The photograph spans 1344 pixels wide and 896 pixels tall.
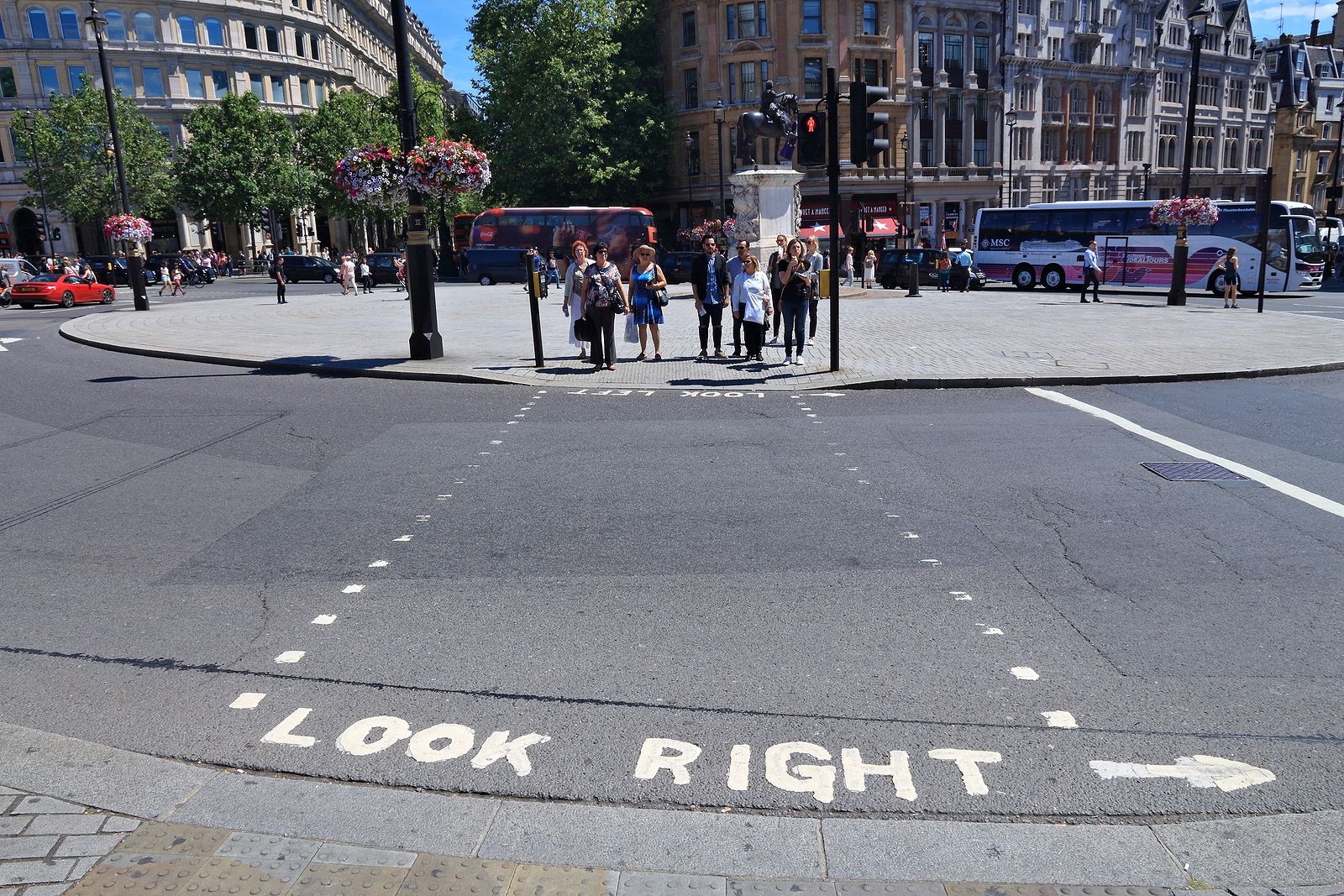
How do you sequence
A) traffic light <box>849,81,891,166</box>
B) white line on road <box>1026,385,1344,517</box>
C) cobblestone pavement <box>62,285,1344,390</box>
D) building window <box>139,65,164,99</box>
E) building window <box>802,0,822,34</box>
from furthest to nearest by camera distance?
building window <box>139,65,164,99</box>, building window <box>802,0,822,34</box>, cobblestone pavement <box>62,285,1344,390</box>, traffic light <box>849,81,891,166</box>, white line on road <box>1026,385,1344,517</box>

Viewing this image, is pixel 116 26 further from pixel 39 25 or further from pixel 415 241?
pixel 415 241

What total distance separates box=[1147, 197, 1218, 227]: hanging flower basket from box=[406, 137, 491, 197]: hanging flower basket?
19.9 metres

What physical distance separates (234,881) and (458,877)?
25.1 inches

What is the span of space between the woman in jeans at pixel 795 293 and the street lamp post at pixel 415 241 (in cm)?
502

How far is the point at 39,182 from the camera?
5831 centimetres

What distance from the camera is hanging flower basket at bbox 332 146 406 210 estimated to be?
13703mm

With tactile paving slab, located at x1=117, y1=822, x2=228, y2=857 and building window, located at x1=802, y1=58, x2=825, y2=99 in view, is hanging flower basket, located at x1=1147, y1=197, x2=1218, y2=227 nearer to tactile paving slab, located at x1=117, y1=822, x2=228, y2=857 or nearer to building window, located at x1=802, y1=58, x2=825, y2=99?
tactile paving slab, located at x1=117, y1=822, x2=228, y2=857

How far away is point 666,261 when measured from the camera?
133 ft

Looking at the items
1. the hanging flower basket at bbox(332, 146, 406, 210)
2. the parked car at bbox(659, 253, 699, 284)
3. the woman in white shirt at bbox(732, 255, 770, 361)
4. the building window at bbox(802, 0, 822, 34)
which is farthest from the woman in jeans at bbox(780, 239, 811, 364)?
the building window at bbox(802, 0, 822, 34)

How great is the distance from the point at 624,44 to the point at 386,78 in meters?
46.9

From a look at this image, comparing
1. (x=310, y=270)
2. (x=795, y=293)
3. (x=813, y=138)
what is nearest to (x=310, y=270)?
(x=310, y=270)

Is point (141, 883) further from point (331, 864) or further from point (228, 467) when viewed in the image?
point (228, 467)

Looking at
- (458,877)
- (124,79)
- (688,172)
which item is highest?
(124,79)

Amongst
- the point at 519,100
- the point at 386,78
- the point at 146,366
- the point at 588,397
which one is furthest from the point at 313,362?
the point at 386,78
